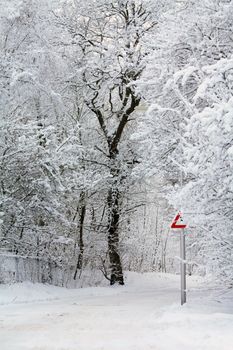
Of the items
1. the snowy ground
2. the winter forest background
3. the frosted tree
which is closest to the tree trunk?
the winter forest background

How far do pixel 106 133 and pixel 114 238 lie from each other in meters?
4.15

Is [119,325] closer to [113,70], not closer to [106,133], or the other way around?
[113,70]

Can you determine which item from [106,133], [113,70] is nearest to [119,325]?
[113,70]

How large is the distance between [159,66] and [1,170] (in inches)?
218

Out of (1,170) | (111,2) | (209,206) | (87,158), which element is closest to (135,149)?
(87,158)

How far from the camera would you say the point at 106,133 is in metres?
21.7

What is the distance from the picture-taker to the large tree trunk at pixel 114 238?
21.2 meters

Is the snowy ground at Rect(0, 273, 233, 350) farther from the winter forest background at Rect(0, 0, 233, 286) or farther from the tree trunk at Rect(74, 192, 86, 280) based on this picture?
the tree trunk at Rect(74, 192, 86, 280)

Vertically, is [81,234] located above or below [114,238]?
above

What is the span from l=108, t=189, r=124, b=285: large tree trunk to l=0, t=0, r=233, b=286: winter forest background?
0.19 ft

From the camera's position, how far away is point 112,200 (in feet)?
70.0

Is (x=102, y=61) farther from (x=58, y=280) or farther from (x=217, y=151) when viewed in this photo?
(x=217, y=151)

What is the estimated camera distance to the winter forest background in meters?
9.77

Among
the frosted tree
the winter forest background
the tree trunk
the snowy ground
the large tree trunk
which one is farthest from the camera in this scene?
the large tree trunk
